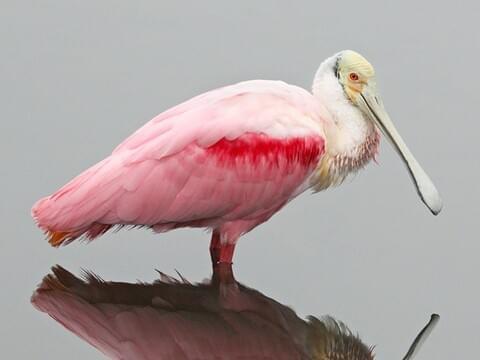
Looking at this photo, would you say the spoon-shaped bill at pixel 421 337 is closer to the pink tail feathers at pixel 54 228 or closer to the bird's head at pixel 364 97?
the bird's head at pixel 364 97

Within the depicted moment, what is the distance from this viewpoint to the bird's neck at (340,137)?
9.53 meters

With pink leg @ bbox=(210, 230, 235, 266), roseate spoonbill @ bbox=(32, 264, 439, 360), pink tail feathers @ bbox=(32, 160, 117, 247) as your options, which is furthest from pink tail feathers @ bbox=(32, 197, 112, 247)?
pink leg @ bbox=(210, 230, 235, 266)

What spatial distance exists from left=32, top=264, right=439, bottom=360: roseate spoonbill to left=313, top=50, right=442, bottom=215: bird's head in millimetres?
690

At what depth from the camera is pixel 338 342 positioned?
897cm

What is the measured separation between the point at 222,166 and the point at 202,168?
0.08 metres

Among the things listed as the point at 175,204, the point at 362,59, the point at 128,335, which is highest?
the point at 362,59

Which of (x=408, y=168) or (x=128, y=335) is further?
(x=408, y=168)

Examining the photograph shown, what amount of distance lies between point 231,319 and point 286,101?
0.94 meters

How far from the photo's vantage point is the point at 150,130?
30.8 ft

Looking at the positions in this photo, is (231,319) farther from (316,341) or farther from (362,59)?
(362,59)

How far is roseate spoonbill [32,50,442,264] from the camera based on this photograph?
924cm

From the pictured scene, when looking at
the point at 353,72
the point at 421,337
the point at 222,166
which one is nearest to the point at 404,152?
the point at 353,72

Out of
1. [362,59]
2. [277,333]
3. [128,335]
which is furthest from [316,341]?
[362,59]

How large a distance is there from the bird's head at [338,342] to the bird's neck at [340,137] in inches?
26.8
